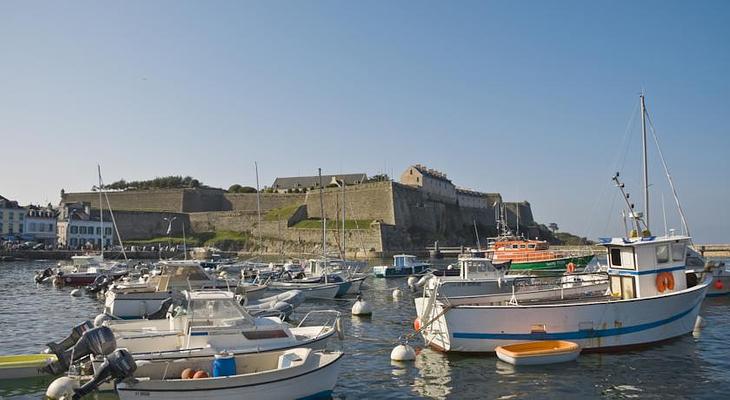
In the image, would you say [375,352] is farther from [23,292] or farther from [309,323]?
[23,292]

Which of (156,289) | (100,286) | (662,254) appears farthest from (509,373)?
(100,286)

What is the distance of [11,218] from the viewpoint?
256 feet

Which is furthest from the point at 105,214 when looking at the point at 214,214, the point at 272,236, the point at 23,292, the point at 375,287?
the point at 375,287

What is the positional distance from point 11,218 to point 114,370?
267 feet

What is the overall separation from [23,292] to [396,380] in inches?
1095

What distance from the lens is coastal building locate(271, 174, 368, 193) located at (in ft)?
306

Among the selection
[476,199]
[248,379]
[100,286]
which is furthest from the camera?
[476,199]

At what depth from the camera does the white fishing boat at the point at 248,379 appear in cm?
910

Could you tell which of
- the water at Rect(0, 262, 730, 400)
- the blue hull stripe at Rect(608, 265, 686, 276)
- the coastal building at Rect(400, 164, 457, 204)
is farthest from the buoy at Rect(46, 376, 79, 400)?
the coastal building at Rect(400, 164, 457, 204)

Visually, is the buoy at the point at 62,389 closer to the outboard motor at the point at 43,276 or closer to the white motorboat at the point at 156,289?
the white motorboat at the point at 156,289

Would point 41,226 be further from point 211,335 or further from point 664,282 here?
point 664,282

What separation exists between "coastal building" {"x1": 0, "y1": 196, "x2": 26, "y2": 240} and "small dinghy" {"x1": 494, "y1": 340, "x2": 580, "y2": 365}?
79.5m

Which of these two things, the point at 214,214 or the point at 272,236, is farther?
the point at 214,214

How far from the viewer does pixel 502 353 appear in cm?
1369
